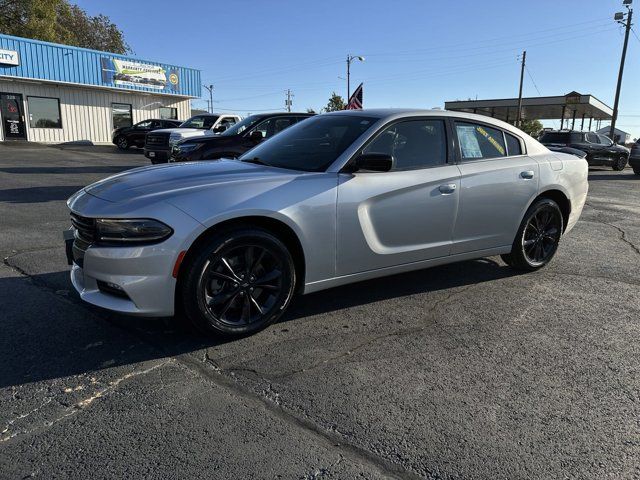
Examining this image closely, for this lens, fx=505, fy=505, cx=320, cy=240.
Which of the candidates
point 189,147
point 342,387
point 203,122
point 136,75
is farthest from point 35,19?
point 342,387

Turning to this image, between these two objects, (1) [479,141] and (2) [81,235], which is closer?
(2) [81,235]

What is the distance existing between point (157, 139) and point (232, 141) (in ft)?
19.8

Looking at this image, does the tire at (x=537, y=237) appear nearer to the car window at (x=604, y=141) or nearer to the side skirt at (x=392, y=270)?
the side skirt at (x=392, y=270)

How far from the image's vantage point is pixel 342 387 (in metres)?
2.93

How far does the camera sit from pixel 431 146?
14.3 ft

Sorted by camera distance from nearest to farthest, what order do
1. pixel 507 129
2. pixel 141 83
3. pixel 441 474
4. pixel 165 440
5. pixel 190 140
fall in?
pixel 441 474 < pixel 165 440 < pixel 507 129 < pixel 190 140 < pixel 141 83

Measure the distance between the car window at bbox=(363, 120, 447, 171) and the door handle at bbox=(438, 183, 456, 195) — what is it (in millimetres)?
206

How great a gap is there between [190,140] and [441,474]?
904 cm

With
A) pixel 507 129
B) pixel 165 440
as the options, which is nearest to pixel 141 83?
pixel 507 129

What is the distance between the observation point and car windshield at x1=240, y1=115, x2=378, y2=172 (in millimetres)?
3986

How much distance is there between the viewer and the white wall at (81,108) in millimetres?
25453

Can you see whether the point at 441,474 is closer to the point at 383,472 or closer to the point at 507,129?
the point at 383,472

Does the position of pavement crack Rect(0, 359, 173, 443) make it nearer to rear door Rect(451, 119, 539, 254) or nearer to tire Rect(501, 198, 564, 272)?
rear door Rect(451, 119, 539, 254)

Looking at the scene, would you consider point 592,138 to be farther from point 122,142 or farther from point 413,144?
point 122,142
